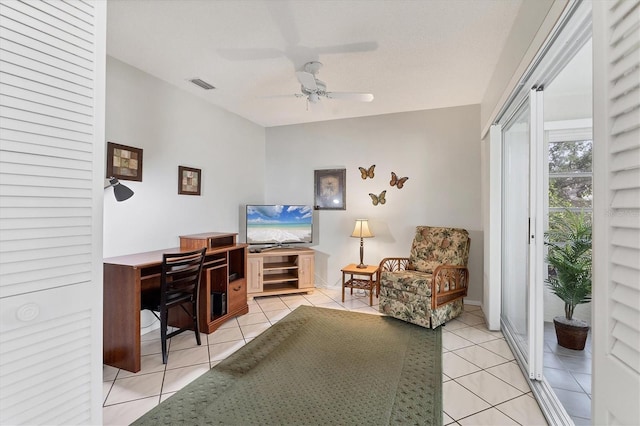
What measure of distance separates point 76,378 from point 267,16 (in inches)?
91.8

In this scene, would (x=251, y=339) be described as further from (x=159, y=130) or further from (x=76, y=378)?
(x=159, y=130)

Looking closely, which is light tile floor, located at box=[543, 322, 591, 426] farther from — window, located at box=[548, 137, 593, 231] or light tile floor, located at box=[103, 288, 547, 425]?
window, located at box=[548, 137, 593, 231]

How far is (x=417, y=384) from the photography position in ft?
7.02

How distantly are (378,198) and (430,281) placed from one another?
1.66m

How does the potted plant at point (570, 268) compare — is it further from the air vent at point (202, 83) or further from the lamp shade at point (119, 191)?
the air vent at point (202, 83)

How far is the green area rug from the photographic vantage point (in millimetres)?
1812

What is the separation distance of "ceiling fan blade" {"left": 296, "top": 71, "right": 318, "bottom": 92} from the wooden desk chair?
1.78m

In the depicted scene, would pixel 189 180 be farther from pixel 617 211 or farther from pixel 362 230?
pixel 617 211

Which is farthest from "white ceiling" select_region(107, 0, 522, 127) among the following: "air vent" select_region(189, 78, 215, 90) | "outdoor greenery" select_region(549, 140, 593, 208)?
"outdoor greenery" select_region(549, 140, 593, 208)

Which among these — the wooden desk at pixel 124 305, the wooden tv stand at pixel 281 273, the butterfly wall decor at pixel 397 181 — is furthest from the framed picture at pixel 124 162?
the butterfly wall decor at pixel 397 181

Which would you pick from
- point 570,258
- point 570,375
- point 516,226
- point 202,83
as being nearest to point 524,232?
point 516,226

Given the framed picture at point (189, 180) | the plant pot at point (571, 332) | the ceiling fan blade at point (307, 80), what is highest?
the ceiling fan blade at point (307, 80)

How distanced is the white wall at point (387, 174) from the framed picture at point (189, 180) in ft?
4.97

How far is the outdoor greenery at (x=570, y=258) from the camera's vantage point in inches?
68.9
